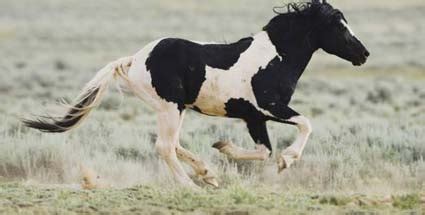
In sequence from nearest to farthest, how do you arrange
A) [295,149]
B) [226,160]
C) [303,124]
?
[295,149] < [303,124] < [226,160]

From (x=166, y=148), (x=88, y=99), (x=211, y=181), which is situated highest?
(x=88, y=99)

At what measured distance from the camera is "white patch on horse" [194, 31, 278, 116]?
1093cm

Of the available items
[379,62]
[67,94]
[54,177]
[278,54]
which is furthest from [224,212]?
[379,62]

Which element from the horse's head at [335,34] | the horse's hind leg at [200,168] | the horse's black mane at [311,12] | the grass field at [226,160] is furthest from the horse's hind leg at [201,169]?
the horse's head at [335,34]

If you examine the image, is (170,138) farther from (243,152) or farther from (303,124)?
(303,124)

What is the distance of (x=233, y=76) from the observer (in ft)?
36.0

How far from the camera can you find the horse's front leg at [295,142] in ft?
34.3

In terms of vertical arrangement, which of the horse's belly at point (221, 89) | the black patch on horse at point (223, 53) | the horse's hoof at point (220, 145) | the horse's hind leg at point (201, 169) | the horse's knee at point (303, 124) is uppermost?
the black patch on horse at point (223, 53)

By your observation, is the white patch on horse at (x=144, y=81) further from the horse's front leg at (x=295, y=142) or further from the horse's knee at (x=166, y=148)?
the horse's front leg at (x=295, y=142)

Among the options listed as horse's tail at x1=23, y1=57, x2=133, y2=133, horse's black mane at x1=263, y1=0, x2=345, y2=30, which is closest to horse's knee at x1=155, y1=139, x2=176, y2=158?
horse's tail at x1=23, y1=57, x2=133, y2=133

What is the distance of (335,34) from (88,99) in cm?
266

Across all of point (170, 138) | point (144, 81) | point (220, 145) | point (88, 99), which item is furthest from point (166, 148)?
point (88, 99)

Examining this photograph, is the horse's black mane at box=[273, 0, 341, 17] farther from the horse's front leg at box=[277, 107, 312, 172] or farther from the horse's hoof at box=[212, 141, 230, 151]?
the horse's hoof at box=[212, 141, 230, 151]

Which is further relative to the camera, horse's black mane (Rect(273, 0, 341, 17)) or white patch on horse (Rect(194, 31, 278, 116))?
horse's black mane (Rect(273, 0, 341, 17))
